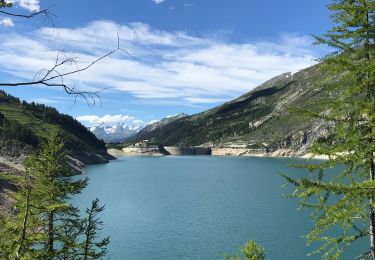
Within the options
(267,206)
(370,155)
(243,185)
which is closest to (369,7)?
(370,155)

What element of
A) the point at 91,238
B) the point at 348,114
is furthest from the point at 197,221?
the point at 348,114

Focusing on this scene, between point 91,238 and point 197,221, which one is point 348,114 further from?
point 197,221

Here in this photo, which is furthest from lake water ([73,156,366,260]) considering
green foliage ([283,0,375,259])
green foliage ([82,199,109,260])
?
green foliage ([283,0,375,259])

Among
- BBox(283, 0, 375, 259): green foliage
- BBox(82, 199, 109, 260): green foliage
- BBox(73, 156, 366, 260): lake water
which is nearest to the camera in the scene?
BBox(283, 0, 375, 259): green foliage

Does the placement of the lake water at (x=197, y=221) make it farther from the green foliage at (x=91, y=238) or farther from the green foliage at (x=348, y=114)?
the green foliage at (x=348, y=114)

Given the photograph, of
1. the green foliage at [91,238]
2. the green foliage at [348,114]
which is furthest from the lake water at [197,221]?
the green foliage at [348,114]

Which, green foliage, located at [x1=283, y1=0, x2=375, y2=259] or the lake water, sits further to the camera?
the lake water

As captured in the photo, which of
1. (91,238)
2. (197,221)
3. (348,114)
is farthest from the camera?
(197,221)

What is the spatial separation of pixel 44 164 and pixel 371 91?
84.5ft

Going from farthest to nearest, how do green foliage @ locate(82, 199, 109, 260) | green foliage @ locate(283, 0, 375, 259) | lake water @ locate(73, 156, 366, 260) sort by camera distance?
lake water @ locate(73, 156, 366, 260)
green foliage @ locate(82, 199, 109, 260)
green foliage @ locate(283, 0, 375, 259)

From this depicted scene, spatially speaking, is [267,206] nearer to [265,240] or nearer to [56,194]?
[265,240]

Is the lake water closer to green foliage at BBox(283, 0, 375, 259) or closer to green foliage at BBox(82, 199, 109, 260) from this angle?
green foliage at BBox(82, 199, 109, 260)

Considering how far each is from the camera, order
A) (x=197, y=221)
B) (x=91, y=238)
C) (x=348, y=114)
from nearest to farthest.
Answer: (x=348, y=114) → (x=91, y=238) → (x=197, y=221)

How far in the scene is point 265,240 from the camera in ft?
213
